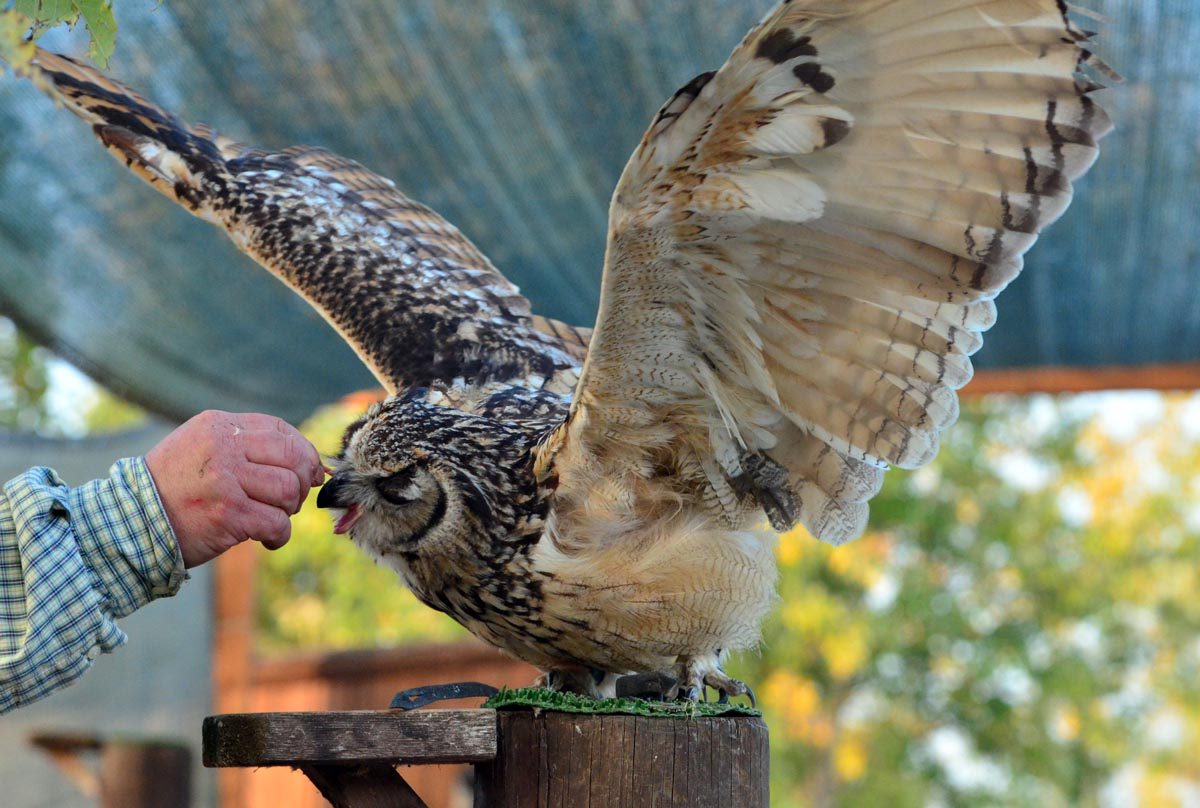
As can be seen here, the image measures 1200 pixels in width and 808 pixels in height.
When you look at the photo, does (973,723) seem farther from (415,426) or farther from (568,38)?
(415,426)

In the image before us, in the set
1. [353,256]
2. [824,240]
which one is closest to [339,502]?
[824,240]

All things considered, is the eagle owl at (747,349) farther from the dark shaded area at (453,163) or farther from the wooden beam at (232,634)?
the wooden beam at (232,634)

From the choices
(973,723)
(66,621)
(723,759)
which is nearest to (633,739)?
(723,759)

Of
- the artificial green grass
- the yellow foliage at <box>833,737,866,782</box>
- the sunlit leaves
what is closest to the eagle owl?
the artificial green grass

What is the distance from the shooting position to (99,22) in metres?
1.43

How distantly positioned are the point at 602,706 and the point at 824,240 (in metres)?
0.79

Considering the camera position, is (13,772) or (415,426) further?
(13,772)

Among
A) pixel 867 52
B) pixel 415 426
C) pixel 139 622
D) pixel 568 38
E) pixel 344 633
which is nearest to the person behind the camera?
pixel 867 52

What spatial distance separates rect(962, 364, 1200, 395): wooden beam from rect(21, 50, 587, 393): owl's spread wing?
7.02ft

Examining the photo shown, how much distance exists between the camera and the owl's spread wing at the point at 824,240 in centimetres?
176

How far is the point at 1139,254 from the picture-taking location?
3.79 m

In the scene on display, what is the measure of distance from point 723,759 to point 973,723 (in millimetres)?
7703

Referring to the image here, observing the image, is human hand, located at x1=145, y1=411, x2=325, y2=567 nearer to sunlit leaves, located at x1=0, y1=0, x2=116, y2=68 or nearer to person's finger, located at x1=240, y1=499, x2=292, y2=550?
person's finger, located at x1=240, y1=499, x2=292, y2=550

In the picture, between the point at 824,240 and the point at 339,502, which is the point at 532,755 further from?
the point at 824,240
